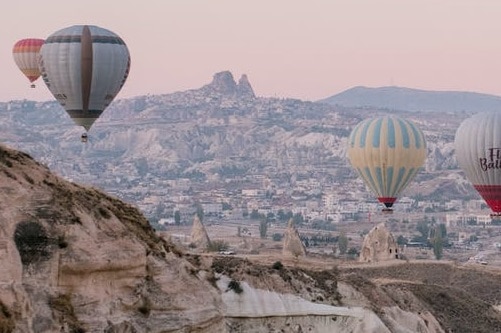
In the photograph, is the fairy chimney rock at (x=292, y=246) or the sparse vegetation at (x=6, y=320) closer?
the sparse vegetation at (x=6, y=320)

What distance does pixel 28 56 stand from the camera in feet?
251

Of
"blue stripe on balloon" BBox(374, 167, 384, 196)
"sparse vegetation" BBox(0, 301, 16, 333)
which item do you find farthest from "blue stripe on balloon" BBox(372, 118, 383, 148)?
"sparse vegetation" BBox(0, 301, 16, 333)

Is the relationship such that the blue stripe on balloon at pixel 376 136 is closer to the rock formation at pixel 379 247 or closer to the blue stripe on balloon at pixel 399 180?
the blue stripe on balloon at pixel 399 180

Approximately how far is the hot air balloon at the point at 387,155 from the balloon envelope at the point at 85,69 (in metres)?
12.5

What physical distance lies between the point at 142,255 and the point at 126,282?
63cm

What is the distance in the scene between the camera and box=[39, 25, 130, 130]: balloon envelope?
53906 mm

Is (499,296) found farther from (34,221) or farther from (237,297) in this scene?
(34,221)

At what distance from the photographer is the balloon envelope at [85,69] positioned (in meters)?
53.9

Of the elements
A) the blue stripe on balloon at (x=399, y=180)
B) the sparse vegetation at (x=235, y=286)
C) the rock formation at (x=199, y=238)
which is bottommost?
the rock formation at (x=199, y=238)

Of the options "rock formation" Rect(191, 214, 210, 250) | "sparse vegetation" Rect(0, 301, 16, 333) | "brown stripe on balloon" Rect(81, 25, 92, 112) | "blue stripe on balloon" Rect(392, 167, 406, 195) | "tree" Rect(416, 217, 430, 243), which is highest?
"brown stripe on balloon" Rect(81, 25, 92, 112)

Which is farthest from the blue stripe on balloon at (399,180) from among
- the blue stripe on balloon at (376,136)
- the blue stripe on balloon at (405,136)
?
the blue stripe on balloon at (376,136)

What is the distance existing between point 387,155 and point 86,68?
1503 cm

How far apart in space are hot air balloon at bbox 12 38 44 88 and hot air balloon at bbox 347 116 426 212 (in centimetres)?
1867

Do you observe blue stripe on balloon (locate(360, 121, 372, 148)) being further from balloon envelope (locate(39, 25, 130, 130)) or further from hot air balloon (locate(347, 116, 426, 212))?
balloon envelope (locate(39, 25, 130, 130))
